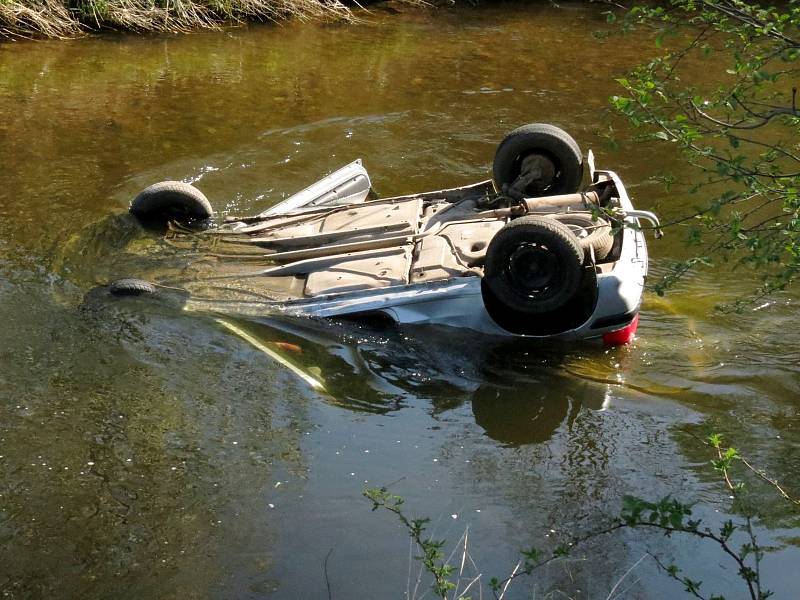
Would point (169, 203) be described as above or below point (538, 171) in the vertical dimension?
below

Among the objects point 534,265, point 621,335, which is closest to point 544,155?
point 534,265

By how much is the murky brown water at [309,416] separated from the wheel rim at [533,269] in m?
0.58

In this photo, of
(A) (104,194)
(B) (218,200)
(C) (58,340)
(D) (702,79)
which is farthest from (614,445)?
(D) (702,79)

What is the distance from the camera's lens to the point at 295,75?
15.1 metres

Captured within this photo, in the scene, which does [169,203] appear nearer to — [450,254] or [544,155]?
[450,254]

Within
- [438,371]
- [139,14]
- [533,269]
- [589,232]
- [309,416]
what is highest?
[589,232]

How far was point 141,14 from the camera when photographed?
53.9 feet

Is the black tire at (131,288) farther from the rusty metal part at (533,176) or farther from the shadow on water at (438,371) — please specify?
the rusty metal part at (533,176)

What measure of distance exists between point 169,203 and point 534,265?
3817mm

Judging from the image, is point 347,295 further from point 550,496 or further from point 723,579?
point 723,579

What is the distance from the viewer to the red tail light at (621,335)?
7320 millimetres

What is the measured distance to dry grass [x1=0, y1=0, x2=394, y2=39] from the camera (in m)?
15.7

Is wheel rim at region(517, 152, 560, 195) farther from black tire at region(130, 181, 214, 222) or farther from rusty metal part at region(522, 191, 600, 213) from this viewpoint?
black tire at region(130, 181, 214, 222)

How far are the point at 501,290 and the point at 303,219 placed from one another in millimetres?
2421
